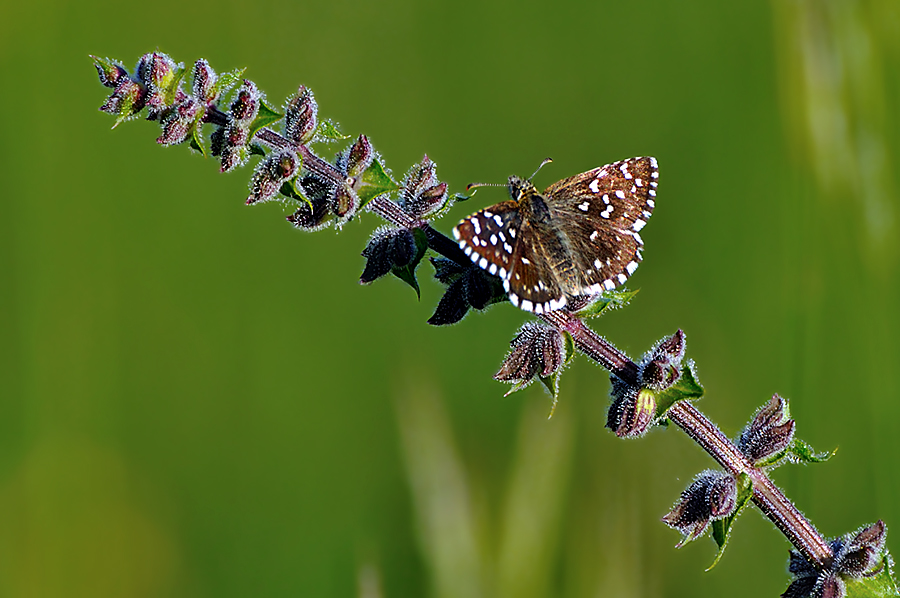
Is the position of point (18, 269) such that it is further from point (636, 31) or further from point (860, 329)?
point (860, 329)

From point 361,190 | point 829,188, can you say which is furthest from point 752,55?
point 361,190

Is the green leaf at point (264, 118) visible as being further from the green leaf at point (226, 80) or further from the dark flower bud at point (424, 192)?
the dark flower bud at point (424, 192)

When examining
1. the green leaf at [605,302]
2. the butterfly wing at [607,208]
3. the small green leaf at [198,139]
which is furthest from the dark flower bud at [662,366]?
the small green leaf at [198,139]

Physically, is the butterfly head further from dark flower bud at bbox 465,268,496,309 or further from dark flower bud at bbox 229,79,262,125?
dark flower bud at bbox 229,79,262,125

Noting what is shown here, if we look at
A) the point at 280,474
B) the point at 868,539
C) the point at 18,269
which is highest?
the point at 18,269

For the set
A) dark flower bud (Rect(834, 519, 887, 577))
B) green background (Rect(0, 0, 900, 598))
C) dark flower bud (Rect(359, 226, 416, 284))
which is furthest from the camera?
green background (Rect(0, 0, 900, 598))

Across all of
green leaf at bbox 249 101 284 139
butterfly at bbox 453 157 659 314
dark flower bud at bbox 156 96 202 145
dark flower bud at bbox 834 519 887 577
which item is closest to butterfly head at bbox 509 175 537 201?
butterfly at bbox 453 157 659 314
